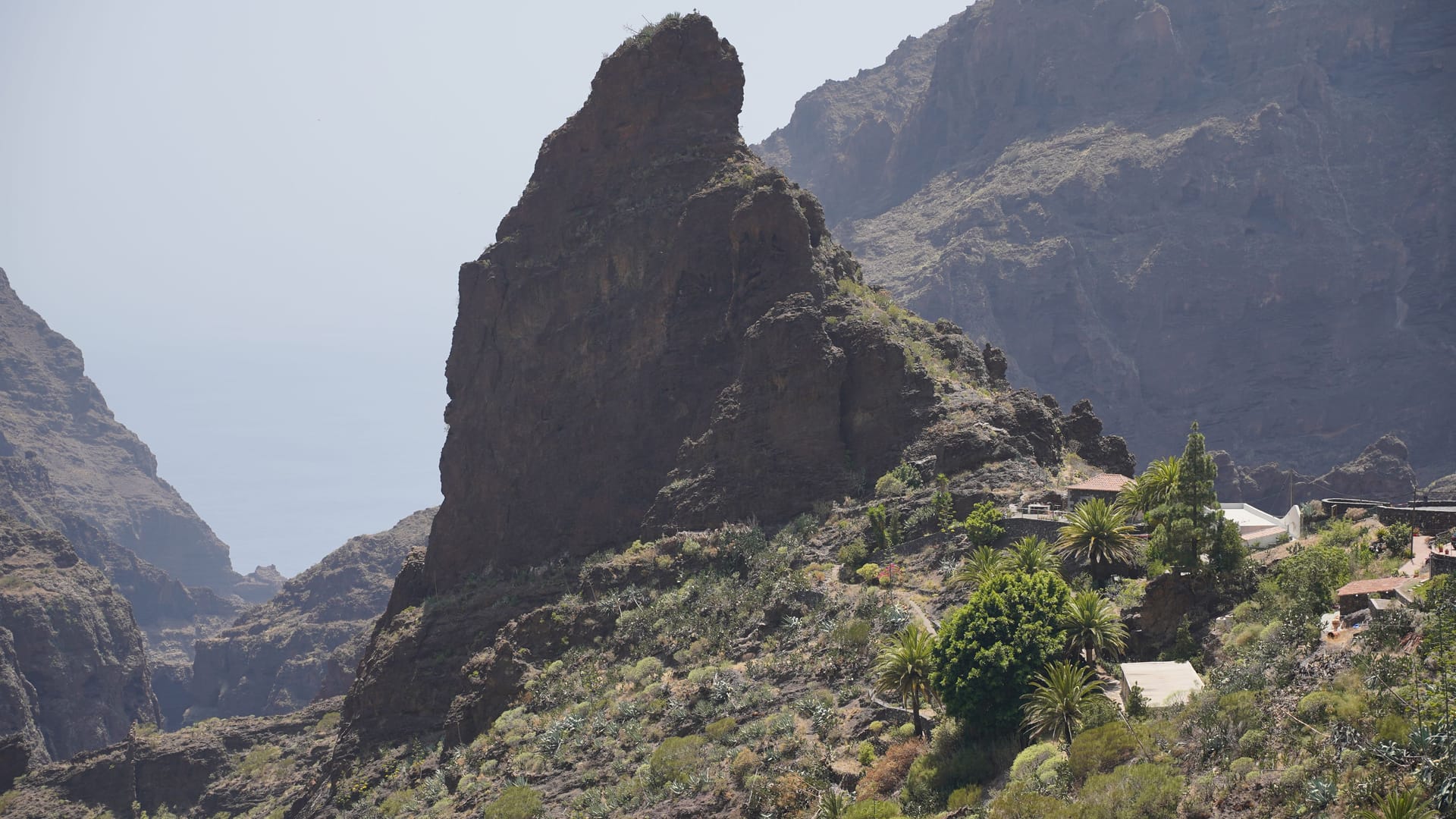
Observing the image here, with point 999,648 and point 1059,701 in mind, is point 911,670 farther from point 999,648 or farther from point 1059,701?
point 1059,701

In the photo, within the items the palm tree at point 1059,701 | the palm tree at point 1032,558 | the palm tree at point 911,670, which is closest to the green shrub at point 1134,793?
the palm tree at point 1059,701

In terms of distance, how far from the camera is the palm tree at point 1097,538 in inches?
2021

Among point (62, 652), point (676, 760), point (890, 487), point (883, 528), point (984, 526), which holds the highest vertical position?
point (62, 652)

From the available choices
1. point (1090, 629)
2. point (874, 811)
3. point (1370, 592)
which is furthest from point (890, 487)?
point (1370, 592)

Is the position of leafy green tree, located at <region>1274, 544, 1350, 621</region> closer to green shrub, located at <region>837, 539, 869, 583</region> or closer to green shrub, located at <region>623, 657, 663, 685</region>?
green shrub, located at <region>837, 539, 869, 583</region>

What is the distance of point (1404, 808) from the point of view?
26922 mm

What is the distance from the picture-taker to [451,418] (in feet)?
282

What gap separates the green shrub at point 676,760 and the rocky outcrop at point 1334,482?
9725 centimetres

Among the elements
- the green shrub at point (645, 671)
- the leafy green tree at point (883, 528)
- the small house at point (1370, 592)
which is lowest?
the small house at point (1370, 592)

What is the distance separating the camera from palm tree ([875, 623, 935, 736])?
1811 inches

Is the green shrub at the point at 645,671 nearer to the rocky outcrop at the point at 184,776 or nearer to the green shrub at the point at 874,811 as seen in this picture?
the green shrub at the point at 874,811

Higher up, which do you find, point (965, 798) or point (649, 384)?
point (649, 384)

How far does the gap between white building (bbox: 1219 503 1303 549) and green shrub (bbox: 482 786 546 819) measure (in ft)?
94.9

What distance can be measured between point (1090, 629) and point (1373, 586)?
28.2 feet
